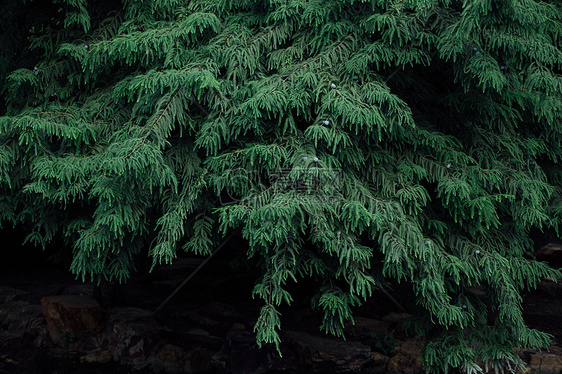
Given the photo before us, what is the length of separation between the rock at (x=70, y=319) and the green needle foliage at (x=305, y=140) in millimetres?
1891

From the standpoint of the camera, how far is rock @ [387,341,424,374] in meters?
6.48

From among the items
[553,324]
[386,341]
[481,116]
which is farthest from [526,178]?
[553,324]

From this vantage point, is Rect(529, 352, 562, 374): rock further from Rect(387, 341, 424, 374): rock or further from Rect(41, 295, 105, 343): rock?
Rect(41, 295, 105, 343): rock

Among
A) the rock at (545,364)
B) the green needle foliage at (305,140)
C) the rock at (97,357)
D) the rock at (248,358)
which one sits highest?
the green needle foliage at (305,140)

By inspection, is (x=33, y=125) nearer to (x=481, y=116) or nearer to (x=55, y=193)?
(x=55, y=193)

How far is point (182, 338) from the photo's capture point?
6867 millimetres

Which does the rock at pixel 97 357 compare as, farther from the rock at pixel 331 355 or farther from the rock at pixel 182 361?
the rock at pixel 331 355

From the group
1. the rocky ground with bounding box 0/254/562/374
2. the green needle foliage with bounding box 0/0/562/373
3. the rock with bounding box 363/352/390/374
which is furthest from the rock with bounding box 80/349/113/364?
the rock with bounding box 363/352/390/374

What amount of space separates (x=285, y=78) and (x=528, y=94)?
98.3 inches

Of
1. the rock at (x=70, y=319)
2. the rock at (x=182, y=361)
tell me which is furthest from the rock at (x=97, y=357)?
the rock at (x=182, y=361)

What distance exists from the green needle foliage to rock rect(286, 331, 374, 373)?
1.26 metres

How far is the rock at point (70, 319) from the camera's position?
6.85m

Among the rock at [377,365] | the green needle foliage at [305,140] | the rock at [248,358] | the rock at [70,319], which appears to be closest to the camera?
the green needle foliage at [305,140]

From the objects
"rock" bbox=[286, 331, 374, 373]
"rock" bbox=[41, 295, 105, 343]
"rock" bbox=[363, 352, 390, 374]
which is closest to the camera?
"rock" bbox=[286, 331, 374, 373]
